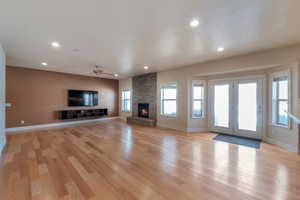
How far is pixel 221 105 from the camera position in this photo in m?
5.20

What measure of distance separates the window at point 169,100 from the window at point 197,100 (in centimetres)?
85

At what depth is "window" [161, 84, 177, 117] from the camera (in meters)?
6.12

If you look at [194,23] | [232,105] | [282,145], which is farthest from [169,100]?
[194,23]

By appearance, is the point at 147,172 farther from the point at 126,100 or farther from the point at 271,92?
the point at 126,100

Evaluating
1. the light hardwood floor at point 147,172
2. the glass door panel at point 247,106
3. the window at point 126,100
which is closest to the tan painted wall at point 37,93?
the window at point 126,100

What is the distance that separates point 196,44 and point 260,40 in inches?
56.8

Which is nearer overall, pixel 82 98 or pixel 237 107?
pixel 237 107

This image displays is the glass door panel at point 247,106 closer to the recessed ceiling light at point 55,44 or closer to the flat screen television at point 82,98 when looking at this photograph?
the recessed ceiling light at point 55,44

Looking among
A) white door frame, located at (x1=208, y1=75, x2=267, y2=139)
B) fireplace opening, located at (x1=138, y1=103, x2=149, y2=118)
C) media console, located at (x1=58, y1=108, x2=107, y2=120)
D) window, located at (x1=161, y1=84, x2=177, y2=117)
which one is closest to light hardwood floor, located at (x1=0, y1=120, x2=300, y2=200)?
white door frame, located at (x1=208, y1=75, x2=267, y2=139)

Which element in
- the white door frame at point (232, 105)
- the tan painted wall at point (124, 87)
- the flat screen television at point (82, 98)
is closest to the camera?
the white door frame at point (232, 105)

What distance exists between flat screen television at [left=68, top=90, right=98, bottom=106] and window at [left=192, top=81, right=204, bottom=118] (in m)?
5.71

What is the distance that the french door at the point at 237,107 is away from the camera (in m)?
4.45

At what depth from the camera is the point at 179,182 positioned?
213 cm

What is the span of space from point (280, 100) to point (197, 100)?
2.48m
